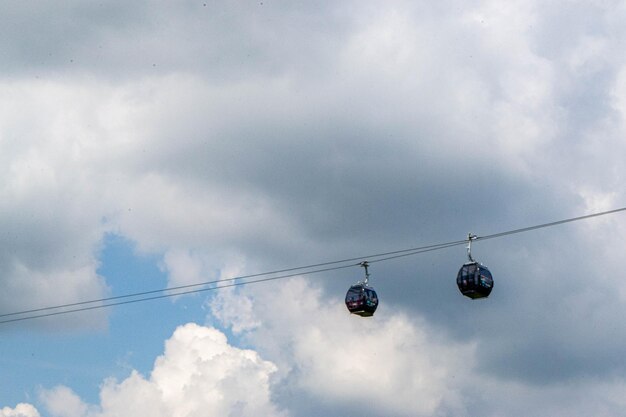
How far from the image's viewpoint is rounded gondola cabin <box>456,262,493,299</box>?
2547 inches

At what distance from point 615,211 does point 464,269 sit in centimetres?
1177

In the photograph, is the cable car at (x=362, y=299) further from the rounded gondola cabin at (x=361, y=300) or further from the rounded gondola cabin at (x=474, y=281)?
the rounded gondola cabin at (x=474, y=281)

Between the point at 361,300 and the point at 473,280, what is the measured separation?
740 centimetres

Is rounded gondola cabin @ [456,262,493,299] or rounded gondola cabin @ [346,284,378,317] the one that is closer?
rounded gondola cabin @ [456,262,493,299]

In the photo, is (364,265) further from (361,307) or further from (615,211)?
(615,211)

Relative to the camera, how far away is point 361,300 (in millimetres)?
68312

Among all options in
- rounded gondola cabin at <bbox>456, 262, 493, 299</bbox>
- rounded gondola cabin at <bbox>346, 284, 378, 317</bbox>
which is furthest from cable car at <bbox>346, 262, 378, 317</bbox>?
rounded gondola cabin at <bbox>456, 262, 493, 299</bbox>

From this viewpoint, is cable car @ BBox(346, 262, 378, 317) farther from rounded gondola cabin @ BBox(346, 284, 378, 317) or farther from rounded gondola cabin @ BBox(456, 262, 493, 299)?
rounded gondola cabin @ BBox(456, 262, 493, 299)

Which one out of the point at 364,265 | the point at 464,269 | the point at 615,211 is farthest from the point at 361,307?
the point at 615,211

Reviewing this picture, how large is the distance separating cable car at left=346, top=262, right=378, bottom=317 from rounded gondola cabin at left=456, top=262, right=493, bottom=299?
6060 mm

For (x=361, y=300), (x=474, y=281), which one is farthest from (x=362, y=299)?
(x=474, y=281)

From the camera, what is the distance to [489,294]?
65625mm

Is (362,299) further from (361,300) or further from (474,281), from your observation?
(474,281)

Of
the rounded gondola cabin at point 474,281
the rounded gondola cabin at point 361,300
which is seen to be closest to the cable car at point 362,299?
the rounded gondola cabin at point 361,300
